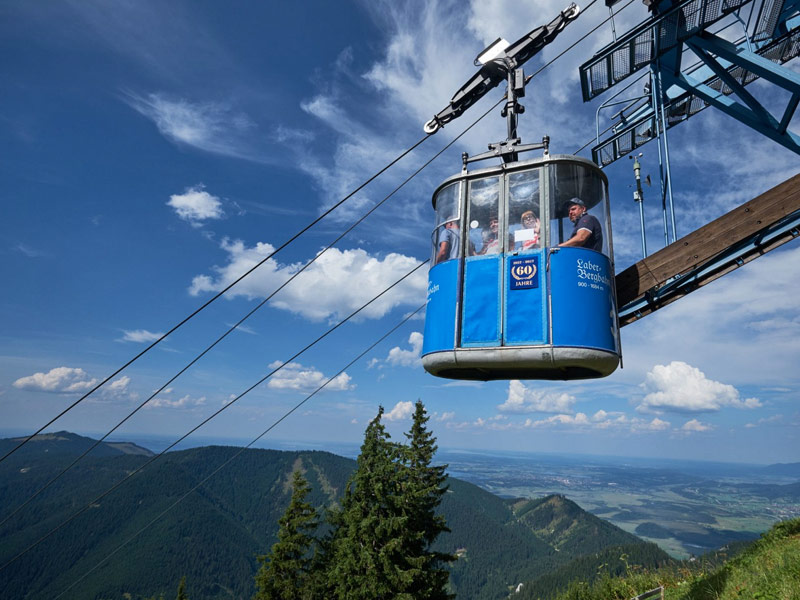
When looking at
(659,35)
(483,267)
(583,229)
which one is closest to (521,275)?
(483,267)

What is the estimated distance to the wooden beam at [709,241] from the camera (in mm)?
5578

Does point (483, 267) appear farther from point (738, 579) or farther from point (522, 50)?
point (738, 579)

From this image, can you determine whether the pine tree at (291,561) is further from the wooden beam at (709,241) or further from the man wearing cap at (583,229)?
the man wearing cap at (583,229)

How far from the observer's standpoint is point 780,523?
13.1 metres

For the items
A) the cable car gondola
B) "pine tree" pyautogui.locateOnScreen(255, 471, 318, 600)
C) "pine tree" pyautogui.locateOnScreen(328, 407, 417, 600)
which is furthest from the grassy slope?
"pine tree" pyautogui.locateOnScreen(255, 471, 318, 600)

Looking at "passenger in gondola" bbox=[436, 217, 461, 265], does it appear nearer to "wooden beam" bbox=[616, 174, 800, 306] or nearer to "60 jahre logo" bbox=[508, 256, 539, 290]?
"60 jahre logo" bbox=[508, 256, 539, 290]

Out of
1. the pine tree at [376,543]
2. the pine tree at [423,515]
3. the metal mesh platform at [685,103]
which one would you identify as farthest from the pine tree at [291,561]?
the metal mesh platform at [685,103]

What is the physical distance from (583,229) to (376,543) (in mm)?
23036

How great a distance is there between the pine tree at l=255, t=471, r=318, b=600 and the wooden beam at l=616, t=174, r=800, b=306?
25.8 metres

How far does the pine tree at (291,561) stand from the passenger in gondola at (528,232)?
86.0 ft

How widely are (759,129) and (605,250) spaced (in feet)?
26.9

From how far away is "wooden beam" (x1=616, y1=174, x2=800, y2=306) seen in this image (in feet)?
18.3

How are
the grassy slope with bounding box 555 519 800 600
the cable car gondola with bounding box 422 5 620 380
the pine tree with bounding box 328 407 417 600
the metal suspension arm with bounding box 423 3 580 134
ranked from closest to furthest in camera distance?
the cable car gondola with bounding box 422 5 620 380 → the metal suspension arm with bounding box 423 3 580 134 → the grassy slope with bounding box 555 519 800 600 → the pine tree with bounding box 328 407 417 600

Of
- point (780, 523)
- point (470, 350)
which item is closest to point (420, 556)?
point (780, 523)
